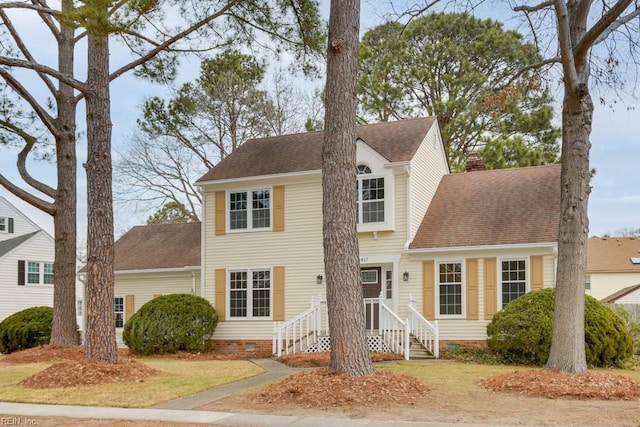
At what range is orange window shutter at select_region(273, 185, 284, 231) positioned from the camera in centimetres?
2064

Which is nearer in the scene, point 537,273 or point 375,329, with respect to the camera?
point 537,273

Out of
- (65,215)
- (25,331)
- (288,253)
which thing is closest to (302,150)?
(288,253)

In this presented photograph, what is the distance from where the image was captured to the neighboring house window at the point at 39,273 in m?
34.2

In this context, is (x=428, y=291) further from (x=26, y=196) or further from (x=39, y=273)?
(x=39, y=273)

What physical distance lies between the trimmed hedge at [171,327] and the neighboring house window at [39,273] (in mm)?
16919

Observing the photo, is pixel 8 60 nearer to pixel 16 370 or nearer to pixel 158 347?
pixel 16 370

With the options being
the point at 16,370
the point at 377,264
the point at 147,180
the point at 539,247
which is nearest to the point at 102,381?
the point at 16,370

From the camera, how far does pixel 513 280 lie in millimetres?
17844

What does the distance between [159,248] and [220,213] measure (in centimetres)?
434

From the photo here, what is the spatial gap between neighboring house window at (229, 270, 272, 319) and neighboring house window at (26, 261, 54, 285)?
1748 cm

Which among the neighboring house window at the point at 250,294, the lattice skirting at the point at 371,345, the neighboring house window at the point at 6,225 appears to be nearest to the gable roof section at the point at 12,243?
the neighboring house window at the point at 6,225

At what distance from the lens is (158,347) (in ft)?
62.7

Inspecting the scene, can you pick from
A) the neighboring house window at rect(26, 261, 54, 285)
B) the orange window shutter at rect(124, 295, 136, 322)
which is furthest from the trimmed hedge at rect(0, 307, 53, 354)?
the neighboring house window at rect(26, 261, 54, 285)

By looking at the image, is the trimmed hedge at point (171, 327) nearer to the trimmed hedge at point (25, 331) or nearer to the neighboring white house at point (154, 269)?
the neighboring white house at point (154, 269)
